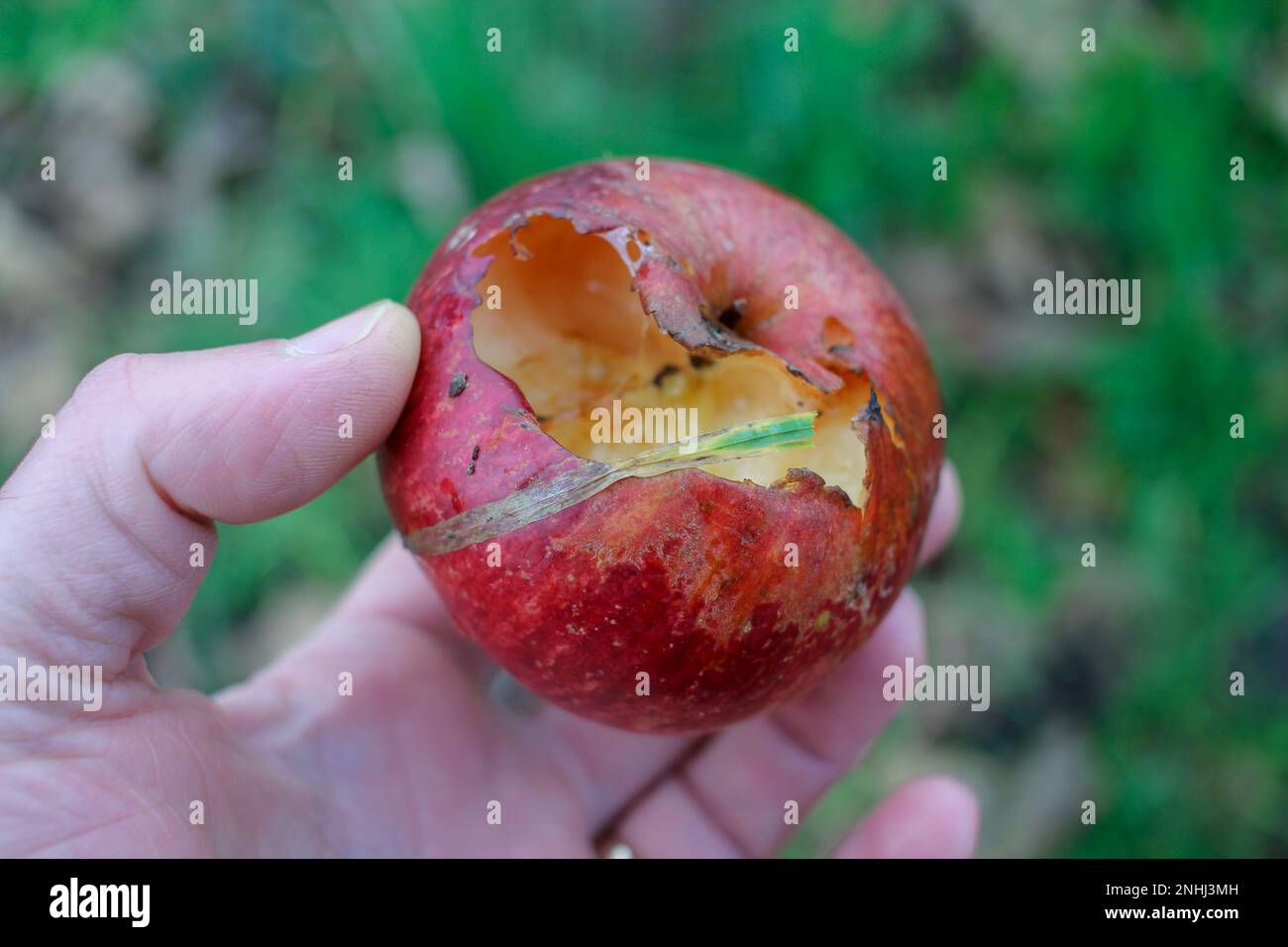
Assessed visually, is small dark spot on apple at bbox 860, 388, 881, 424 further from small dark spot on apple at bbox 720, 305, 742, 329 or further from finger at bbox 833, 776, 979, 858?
finger at bbox 833, 776, 979, 858

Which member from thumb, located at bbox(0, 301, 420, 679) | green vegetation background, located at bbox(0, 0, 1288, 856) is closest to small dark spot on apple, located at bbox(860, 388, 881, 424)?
thumb, located at bbox(0, 301, 420, 679)

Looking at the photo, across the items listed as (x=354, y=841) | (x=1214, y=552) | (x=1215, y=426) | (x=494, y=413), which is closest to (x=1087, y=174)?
(x=1215, y=426)

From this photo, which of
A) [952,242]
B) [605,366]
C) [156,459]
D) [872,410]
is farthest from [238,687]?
[952,242]

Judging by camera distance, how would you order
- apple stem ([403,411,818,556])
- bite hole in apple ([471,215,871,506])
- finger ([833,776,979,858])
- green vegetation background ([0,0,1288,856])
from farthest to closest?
green vegetation background ([0,0,1288,856])
finger ([833,776,979,858])
bite hole in apple ([471,215,871,506])
apple stem ([403,411,818,556])

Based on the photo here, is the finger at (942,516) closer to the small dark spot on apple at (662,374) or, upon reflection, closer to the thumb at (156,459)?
the small dark spot on apple at (662,374)

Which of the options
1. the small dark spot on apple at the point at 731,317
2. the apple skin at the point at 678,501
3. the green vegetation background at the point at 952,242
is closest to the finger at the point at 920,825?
the green vegetation background at the point at 952,242
